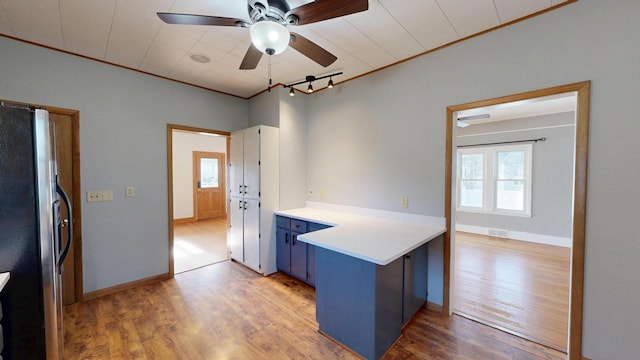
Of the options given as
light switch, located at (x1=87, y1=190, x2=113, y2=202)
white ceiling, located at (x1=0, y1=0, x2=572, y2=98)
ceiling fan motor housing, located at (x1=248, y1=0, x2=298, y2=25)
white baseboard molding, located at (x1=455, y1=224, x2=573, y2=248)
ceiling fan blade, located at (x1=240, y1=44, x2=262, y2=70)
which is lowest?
white baseboard molding, located at (x1=455, y1=224, x2=573, y2=248)

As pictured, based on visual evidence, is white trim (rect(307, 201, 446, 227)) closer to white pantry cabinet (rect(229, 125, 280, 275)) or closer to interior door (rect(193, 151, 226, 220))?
white pantry cabinet (rect(229, 125, 280, 275))

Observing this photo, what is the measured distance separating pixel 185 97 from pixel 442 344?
Answer: 401 cm

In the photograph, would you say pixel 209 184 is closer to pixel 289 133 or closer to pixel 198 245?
pixel 198 245

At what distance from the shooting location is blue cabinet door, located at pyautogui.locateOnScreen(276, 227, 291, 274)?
3207 mm

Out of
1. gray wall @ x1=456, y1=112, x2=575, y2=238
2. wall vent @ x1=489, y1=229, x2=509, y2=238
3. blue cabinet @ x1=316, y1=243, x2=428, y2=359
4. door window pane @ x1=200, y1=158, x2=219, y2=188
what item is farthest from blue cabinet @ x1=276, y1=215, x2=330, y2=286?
door window pane @ x1=200, y1=158, x2=219, y2=188

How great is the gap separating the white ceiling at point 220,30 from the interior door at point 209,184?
15.2 feet

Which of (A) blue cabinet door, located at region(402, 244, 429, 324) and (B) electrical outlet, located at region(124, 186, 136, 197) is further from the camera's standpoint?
(B) electrical outlet, located at region(124, 186, 136, 197)

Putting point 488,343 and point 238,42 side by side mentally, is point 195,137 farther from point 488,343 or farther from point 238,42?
point 488,343

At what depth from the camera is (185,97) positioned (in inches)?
131

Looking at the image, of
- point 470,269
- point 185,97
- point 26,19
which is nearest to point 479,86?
point 470,269

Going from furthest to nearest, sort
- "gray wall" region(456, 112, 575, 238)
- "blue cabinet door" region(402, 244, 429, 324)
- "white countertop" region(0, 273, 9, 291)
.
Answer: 1. "gray wall" region(456, 112, 575, 238)
2. "blue cabinet door" region(402, 244, 429, 324)
3. "white countertop" region(0, 273, 9, 291)

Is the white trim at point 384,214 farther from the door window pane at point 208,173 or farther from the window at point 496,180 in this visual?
the door window pane at point 208,173

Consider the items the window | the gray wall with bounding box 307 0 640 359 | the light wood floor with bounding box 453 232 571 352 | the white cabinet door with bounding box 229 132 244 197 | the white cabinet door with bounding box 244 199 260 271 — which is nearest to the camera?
the gray wall with bounding box 307 0 640 359

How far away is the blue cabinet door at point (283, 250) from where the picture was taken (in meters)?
3.21
